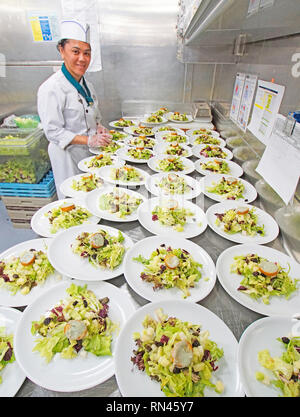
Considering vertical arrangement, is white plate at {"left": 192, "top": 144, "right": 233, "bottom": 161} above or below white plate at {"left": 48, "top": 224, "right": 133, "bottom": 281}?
above

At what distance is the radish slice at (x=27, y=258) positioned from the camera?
3.66 feet

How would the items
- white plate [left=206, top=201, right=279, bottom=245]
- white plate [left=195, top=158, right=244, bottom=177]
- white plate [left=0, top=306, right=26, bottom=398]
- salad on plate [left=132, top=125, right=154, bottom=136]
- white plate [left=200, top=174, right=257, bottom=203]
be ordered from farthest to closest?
salad on plate [left=132, top=125, right=154, bottom=136] → white plate [left=195, top=158, right=244, bottom=177] → white plate [left=200, top=174, right=257, bottom=203] → white plate [left=206, top=201, right=279, bottom=245] → white plate [left=0, top=306, right=26, bottom=398]

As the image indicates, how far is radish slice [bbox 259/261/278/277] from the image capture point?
106 centimetres

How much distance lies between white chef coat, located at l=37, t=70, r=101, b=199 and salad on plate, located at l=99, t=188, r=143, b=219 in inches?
47.1

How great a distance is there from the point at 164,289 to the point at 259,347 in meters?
0.42

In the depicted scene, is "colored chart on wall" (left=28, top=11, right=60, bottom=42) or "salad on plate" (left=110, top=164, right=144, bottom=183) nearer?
"salad on plate" (left=110, top=164, right=144, bottom=183)

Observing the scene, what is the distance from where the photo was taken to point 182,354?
30.8 inches

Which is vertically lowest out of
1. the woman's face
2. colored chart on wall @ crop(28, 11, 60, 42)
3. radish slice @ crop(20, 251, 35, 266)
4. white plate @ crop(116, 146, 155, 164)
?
radish slice @ crop(20, 251, 35, 266)

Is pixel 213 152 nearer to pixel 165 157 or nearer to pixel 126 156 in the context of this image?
pixel 165 157

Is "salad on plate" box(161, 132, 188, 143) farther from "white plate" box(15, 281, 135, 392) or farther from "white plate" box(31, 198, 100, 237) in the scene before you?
"white plate" box(15, 281, 135, 392)

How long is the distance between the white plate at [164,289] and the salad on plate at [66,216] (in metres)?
0.47

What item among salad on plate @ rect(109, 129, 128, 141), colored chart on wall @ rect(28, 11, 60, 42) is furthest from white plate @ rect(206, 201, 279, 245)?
colored chart on wall @ rect(28, 11, 60, 42)
